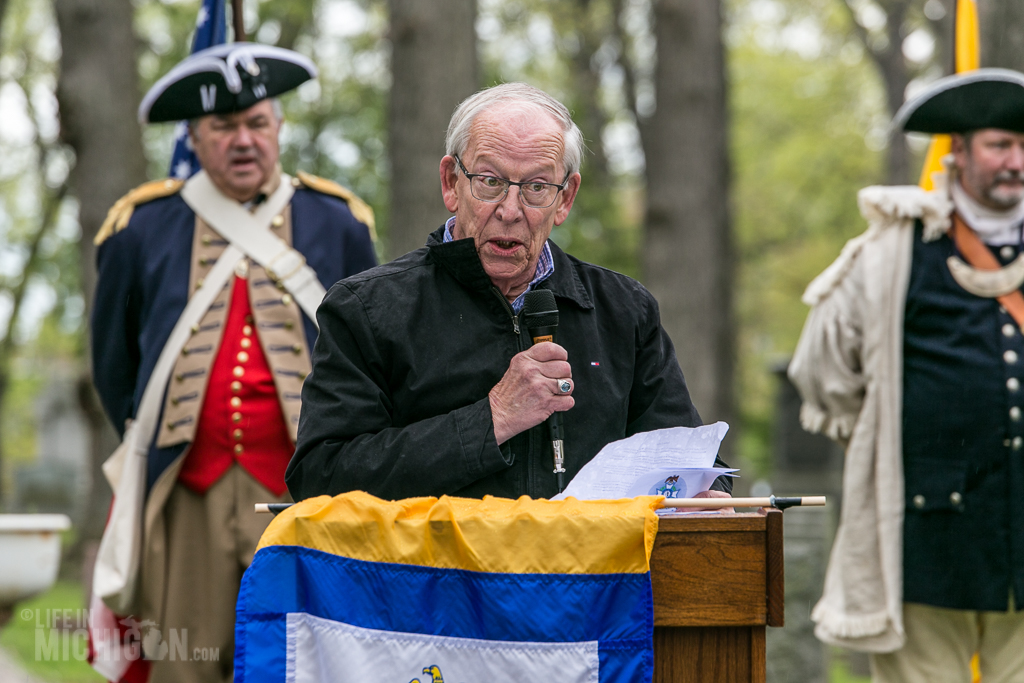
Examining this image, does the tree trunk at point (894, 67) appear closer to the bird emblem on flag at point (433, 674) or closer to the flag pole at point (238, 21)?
the flag pole at point (238, 21)

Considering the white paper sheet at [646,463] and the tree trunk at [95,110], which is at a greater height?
the tree trunk at [95,110]

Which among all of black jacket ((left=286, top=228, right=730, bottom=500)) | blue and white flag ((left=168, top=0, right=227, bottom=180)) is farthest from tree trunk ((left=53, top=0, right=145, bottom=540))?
black jacket ((left=286, top=228, right=730, bottom=500))

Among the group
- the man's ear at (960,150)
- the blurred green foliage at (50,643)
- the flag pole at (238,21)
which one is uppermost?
the flag pole at (238,21)

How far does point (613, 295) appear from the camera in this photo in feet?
11.3

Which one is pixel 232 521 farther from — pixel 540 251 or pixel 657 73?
pixel 657 73

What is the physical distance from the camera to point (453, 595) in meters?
2.69

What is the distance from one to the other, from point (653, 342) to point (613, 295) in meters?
0.19

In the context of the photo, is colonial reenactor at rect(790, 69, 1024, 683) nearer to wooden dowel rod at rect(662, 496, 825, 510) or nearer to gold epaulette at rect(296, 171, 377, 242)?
gold epaulette at rect(296, 171, 377, 242)

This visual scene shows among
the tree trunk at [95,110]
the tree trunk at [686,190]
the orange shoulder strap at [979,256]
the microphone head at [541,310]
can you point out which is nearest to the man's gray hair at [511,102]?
the microphone head at [541,310]

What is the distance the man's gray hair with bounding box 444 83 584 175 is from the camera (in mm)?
3244

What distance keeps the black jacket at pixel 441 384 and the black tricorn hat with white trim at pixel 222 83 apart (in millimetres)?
1915

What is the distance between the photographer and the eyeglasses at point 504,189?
316 cm

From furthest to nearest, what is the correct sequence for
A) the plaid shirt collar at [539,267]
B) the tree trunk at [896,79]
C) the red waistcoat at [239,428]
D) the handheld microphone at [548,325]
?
the tree trunk at [896,79] < the red waistcoat at [239,428] < the plaid shirt collar at [539,267] < the handheld microphone at [548,325]

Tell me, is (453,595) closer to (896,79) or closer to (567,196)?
(567,196)
